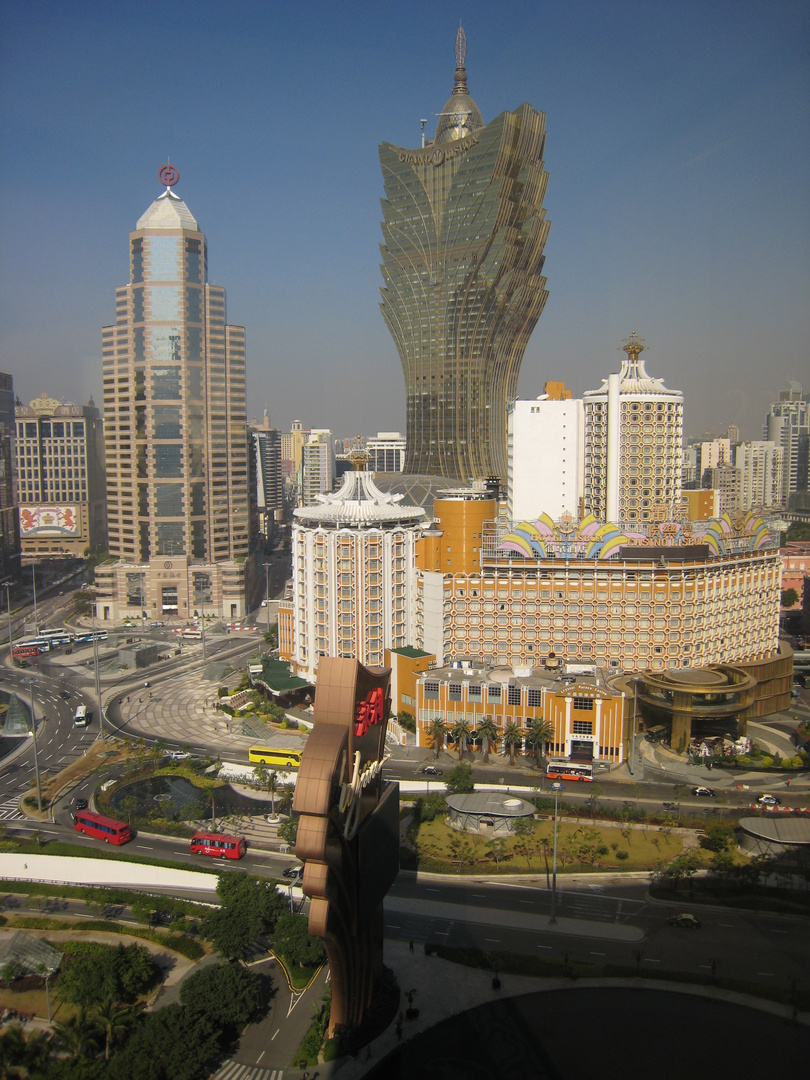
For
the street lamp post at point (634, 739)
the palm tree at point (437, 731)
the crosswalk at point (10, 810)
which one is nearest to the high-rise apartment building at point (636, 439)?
the street lamp post at point (634, 739)

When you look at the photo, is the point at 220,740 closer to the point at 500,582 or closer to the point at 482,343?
the point at 500,582

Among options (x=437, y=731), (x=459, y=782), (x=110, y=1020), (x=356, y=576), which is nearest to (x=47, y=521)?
(x=356, y=576)

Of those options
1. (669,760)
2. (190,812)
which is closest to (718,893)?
(669,760)

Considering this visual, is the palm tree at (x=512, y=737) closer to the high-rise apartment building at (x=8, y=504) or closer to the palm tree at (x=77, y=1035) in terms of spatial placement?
the palm tree at (x=77, y=1035)

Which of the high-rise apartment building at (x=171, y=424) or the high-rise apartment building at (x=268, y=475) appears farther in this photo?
the high-rise apartment building at (x=268, y=475)

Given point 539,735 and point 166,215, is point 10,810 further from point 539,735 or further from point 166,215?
point 166,215

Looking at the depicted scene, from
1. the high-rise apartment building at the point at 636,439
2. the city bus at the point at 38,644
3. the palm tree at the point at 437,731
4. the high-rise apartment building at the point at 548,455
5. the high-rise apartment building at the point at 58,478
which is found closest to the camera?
the palm tree at the point at 437,731
